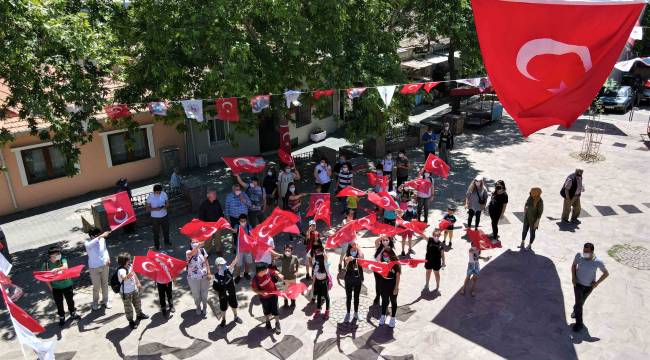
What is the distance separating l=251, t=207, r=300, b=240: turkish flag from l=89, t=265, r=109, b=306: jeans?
325cm

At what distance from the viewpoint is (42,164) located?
17422 millimetres

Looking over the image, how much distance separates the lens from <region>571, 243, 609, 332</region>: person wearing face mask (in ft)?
31.8

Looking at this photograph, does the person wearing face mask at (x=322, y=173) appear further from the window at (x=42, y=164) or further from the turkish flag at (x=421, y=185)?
the window at (x=42, y=164)

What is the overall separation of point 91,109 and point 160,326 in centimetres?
570

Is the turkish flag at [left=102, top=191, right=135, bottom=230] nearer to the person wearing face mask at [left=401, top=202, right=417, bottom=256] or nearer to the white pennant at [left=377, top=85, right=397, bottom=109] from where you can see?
the person wearing face mask at [left=401, top=202, right=417, bottom=256]

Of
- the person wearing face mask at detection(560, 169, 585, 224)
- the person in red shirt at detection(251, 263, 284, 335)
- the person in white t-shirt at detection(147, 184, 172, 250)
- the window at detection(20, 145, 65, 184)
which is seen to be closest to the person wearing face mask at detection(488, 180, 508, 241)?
the person wearing face mask at detection(560, 169, 585, 224)

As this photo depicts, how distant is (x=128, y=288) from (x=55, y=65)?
5.64 m

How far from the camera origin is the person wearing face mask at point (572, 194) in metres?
14.1

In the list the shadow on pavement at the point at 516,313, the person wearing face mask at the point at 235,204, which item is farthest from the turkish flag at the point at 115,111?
the shadow on pavement at the point at 516,313

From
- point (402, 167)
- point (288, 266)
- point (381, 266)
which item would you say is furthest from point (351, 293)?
point (402, 167)

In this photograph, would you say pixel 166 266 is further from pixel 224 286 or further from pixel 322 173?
pixel 322 173

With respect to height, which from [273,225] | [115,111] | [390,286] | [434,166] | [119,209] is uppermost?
[115,111]

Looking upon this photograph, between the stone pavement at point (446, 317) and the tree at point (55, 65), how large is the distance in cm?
372

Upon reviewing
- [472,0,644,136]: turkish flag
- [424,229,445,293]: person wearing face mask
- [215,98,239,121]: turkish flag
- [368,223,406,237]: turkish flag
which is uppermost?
[472,0,644,136]: turkish flag
